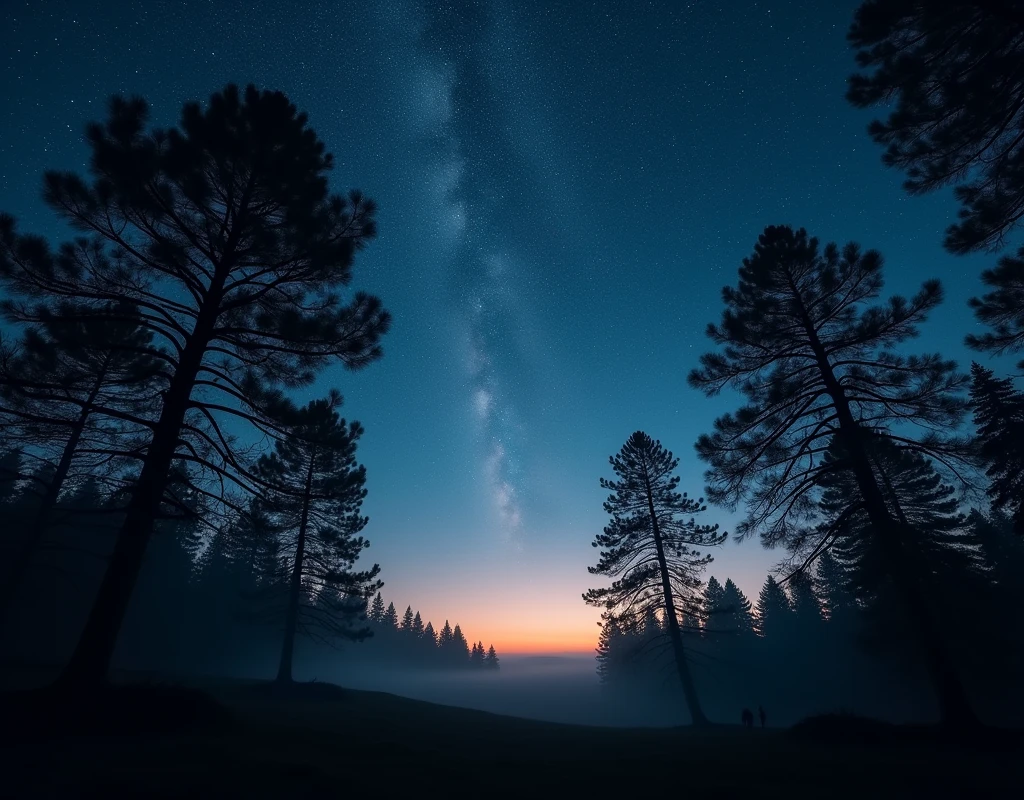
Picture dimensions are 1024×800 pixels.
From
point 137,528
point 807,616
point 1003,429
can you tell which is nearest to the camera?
point 137,528

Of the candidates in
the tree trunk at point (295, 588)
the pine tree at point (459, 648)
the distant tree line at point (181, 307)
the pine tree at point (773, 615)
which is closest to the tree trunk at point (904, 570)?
the distant tree line at point (181, 307)

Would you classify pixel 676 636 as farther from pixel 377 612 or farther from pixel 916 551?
pixel 377 612

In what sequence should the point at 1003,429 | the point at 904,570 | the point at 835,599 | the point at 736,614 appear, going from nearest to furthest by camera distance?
the point at 904,570 < the point at 1003,429 < the point at 835,599 < the point at 736,614

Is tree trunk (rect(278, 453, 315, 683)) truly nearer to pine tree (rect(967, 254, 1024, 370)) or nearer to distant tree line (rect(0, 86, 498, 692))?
distant tree line (rect(0, 86, 498, 692))

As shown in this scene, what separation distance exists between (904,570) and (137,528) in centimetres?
1585

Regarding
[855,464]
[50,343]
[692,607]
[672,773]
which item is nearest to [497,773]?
[672,773]

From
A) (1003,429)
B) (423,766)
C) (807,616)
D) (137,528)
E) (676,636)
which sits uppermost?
(1003,429)

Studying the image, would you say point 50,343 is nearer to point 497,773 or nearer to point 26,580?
point 497,773

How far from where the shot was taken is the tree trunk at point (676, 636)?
754 inches

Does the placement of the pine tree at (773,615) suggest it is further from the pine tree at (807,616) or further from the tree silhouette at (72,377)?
the tree silhouette at (72,377)

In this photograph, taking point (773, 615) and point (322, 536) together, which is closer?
point (322, 536)

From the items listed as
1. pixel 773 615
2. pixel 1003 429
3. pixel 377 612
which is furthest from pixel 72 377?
pixel 377 612

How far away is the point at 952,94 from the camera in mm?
7832

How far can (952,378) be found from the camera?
409 inches
